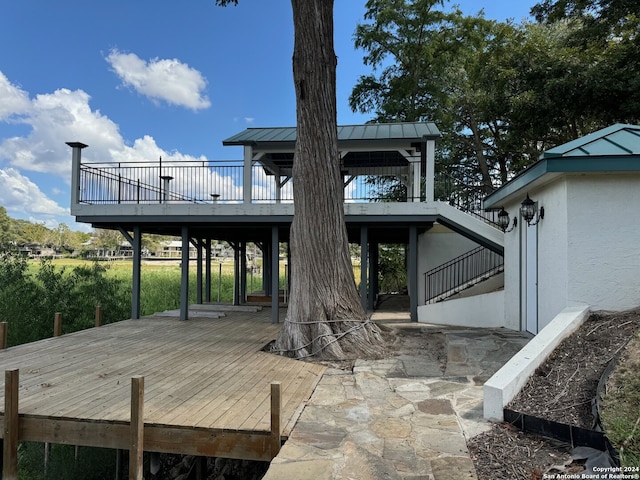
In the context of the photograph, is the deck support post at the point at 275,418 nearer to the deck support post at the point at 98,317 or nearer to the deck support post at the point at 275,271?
the deck support post at the point at 275,271

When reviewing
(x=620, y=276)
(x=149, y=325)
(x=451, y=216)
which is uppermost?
(x=451, y=216)

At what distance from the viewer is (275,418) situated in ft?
10.7

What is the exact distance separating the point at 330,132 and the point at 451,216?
144 inches

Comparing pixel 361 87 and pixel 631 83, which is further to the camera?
pixel 361 87

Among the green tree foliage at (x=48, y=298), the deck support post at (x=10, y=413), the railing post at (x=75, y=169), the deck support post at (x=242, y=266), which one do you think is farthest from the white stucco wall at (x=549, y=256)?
the green tree foliage at (x=48, y=298)

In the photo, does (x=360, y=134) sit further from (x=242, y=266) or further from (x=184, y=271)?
(x=242, y=266)

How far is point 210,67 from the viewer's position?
18812mm

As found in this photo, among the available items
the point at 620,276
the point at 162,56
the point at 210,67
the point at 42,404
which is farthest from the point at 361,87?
the point at 42,404

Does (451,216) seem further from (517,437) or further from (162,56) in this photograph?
(162,56)

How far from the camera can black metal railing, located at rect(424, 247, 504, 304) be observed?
11.0 metres

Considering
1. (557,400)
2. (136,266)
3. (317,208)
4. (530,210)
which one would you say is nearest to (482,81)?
(530,210)

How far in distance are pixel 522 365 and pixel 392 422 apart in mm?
1353

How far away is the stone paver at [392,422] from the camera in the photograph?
277 centimetres

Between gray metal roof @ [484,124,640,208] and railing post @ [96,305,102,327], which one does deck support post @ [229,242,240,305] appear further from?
gray metal roof @ [484,124,640,208]
